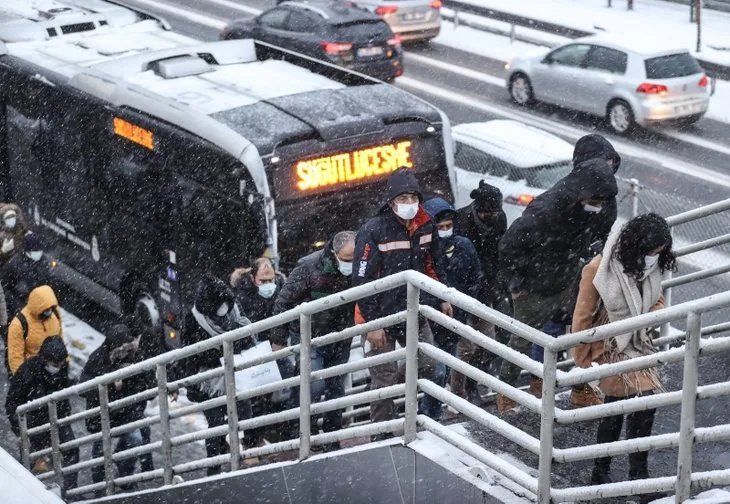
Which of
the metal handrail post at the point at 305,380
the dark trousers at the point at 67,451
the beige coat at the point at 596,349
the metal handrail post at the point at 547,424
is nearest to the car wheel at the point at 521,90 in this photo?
the dark trousers at the point at 67,451

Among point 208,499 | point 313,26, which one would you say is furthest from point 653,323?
point 313,26

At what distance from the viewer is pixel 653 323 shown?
482cm

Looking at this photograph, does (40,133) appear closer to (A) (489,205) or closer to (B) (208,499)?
(A) (489,205)

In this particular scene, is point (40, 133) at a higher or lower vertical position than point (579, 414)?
lower

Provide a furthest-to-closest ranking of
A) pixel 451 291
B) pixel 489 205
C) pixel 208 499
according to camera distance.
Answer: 1. pixel 489 205
2. pixel 208 499
3. pixel 451 291

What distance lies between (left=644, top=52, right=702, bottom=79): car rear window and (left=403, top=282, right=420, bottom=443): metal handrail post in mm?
15488

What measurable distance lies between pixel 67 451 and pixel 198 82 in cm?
378

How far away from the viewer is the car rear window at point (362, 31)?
22.8 m

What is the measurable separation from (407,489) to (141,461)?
411 centimetres

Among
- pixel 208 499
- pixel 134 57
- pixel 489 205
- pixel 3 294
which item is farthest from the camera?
pixel 134 57

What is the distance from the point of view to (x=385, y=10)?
2636 centimetres

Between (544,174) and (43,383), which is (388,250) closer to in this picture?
(43,383)

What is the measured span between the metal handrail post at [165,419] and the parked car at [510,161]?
23.1ft

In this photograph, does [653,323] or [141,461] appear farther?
[141,461]
